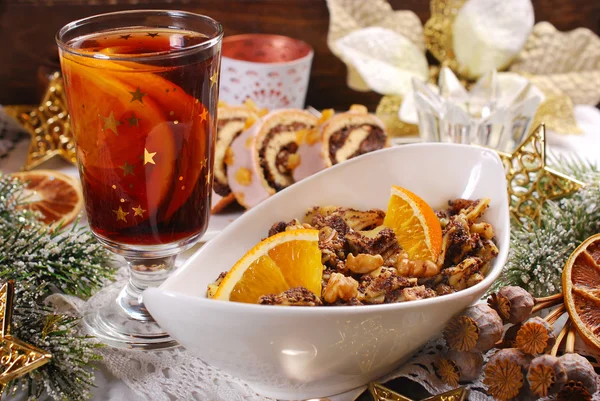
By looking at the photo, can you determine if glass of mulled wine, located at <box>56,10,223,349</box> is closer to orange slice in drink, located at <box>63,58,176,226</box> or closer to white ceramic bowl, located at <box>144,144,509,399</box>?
orange slice in drink, located at <box>63,58,176,226</box>

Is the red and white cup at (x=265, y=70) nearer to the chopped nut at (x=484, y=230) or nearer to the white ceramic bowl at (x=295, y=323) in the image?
the white ceramic bowl at (x=295, y=323)

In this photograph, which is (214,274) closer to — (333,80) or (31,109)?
(31,109)

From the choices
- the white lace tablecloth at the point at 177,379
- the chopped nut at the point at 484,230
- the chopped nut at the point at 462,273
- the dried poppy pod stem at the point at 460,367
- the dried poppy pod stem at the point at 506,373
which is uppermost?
the chopped nut at the point at 484,230

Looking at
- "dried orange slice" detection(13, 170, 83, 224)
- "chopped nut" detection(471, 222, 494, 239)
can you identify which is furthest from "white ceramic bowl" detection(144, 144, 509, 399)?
"dried orange slice" detection(13, 170, 83, 224)

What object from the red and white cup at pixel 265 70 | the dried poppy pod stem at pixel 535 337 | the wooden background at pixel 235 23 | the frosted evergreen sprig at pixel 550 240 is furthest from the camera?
the wooden background at pixel 235 23

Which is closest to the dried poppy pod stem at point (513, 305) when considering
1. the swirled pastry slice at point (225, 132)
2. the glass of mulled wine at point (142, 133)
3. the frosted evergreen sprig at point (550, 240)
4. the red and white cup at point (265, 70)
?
the frosted evergreen sprig at point (550, 240)

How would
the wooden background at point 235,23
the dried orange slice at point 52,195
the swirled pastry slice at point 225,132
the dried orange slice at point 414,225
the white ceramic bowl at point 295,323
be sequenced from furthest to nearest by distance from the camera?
the wooden background at point 235,23, the swirled pastry slice at point 225,132, the dried orange slice at point 52,195, the dried orange slice at point 414,225, the white ceramic bowl at point 295,323

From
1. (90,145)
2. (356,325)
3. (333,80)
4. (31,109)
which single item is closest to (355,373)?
(356,325)
